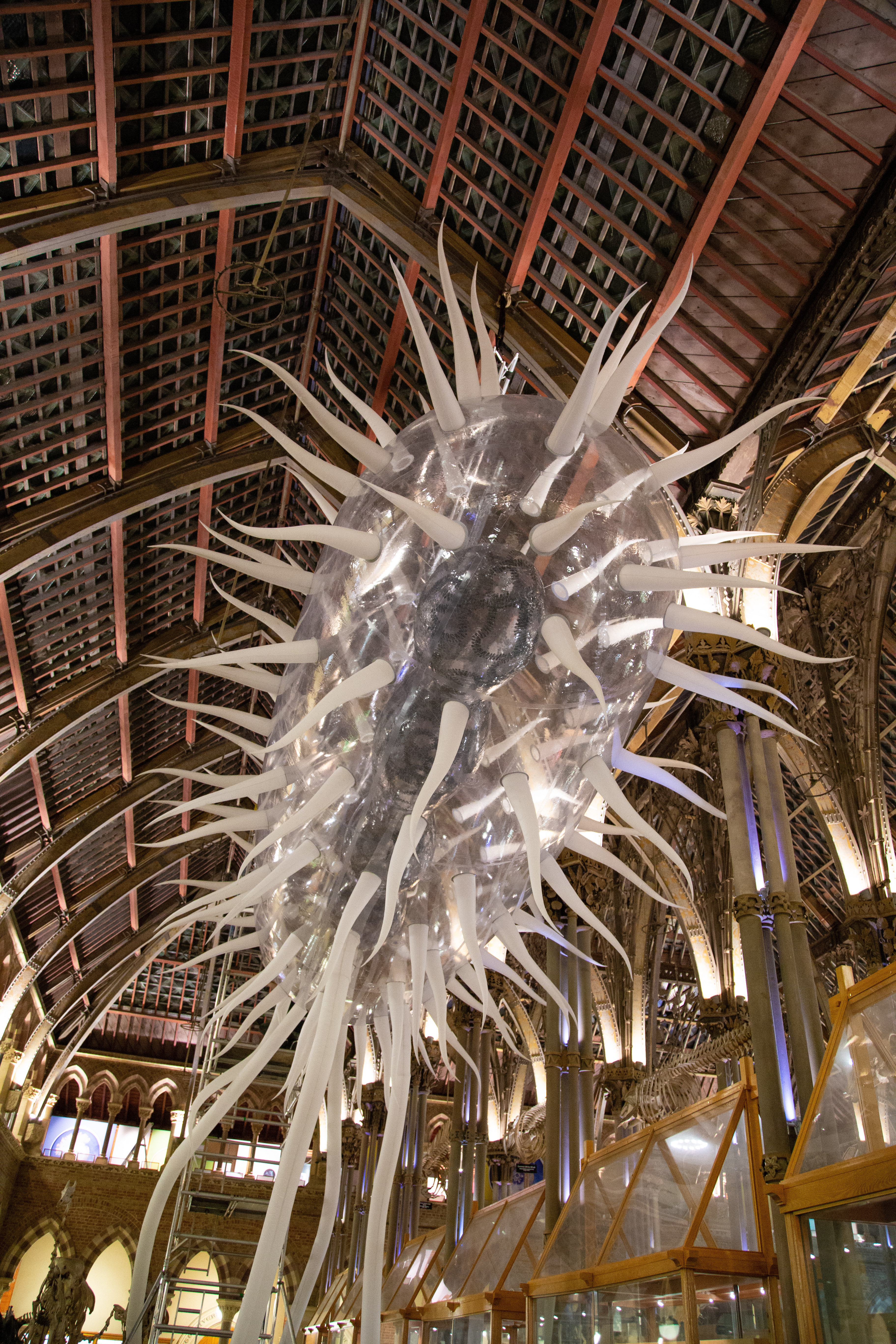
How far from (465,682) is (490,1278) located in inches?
385

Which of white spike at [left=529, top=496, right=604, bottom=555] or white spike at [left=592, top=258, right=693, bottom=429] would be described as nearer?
white spike at [left=529, top=496, right=604, bottom=555]

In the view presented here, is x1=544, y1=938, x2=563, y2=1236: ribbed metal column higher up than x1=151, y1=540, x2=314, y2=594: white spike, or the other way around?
x1=544, y1=938, x2=563, y2=1236: ribbed metal column

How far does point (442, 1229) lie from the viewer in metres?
15.5

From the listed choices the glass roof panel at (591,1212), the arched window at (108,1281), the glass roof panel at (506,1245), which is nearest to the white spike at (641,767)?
the glass roof panel at (591,1212)

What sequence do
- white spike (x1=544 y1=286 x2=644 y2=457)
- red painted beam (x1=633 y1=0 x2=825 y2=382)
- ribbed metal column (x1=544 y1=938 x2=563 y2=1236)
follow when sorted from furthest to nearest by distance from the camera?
ribbed metal column (x1=544 y1=938 x2=563 y2=1236) < red painted beam (x1=633 y1=0 x2=825 y2=382) < white spike (x1=544 y1=286 x2=644 y2=457)

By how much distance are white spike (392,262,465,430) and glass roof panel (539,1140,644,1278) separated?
6362mm

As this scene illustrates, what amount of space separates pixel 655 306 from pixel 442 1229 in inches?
562

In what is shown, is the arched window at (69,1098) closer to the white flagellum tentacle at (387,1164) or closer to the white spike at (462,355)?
the white flagellum tentacle at (387,1164)

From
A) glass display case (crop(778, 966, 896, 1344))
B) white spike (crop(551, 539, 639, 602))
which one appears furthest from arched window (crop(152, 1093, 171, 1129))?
white spike (crop(551, 539, 639, 602))

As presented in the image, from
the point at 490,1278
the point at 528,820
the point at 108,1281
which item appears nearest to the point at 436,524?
the point at 528,820

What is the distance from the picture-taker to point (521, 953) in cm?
170

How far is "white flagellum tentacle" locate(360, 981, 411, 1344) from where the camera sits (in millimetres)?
1289

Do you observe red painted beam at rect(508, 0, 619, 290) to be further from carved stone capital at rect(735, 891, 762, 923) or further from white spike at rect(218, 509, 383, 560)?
white spike at rect(218, 509, 383, 560)

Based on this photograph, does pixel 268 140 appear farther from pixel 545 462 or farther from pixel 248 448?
pixel 545 462
